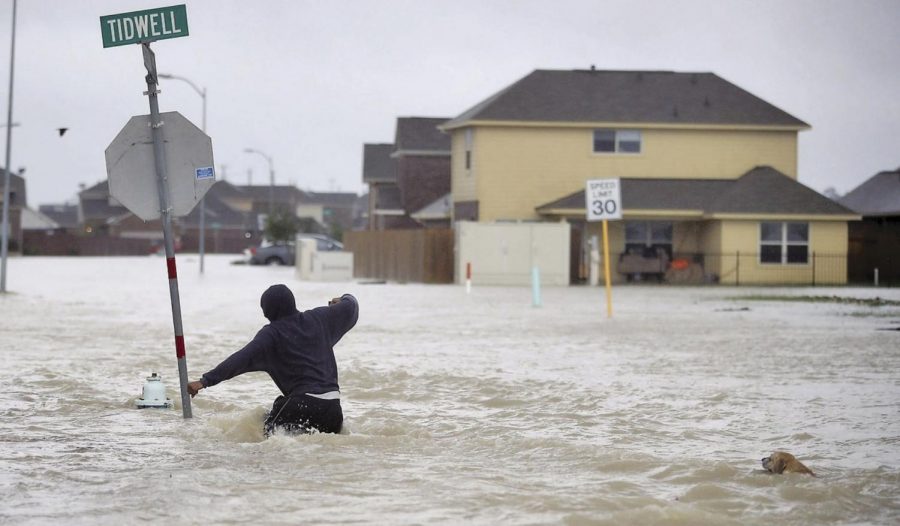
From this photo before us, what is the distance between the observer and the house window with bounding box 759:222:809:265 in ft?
155

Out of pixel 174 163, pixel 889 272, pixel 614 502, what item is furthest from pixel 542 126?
pixel 614 502

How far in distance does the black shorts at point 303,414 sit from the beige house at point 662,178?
36009 millimetres

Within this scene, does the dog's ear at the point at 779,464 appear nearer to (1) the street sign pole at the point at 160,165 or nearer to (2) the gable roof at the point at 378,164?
(1) the street sign pole at the point at 160,165

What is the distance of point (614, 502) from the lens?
8539mm


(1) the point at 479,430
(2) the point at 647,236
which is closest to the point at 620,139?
(2) the point at 647,236

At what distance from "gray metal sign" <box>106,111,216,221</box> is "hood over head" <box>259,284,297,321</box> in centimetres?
173

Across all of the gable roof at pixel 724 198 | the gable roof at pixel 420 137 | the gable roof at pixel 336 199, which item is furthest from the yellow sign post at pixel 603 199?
the gable roof at pixel 336 199

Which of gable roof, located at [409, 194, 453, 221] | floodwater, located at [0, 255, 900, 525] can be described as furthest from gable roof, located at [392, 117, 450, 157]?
floodwater, located at [0, 255, 900, 525]

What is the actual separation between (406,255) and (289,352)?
38107 mm

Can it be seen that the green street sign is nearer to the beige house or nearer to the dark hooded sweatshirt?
the dark hooded sweatshirt

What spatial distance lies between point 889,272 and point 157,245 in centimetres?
7325

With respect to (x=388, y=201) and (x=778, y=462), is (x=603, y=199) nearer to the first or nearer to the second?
(x=778, y=462)

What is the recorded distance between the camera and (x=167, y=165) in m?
12.0

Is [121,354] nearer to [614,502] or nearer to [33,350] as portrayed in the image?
[33,350]
